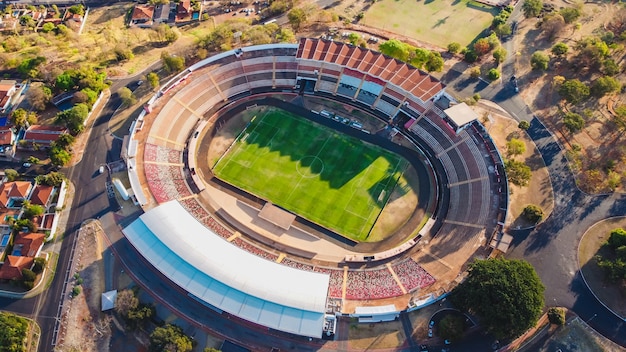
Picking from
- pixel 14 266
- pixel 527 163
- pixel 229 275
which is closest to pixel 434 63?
pixel 527 163

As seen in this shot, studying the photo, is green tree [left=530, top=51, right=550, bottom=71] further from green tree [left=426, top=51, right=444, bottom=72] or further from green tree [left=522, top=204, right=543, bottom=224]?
green tree [left=522, top=204, right=543, bottom=224]

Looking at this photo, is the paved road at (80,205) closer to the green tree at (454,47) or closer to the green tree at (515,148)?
the green tree at (515,148)

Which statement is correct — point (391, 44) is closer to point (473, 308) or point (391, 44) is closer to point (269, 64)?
point (269, 64)

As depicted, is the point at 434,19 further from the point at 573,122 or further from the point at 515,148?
the point at 515,148

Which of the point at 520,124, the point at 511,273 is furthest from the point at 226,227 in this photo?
the point at 520,124

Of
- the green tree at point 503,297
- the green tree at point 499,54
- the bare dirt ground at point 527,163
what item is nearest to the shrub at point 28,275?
the green tree at point 503,297
